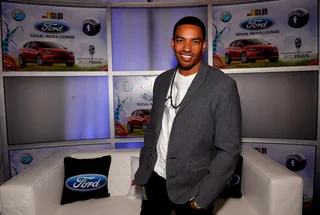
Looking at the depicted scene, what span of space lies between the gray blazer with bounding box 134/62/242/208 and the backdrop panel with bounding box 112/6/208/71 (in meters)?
2.25

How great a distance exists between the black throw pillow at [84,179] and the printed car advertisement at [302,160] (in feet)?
7.46

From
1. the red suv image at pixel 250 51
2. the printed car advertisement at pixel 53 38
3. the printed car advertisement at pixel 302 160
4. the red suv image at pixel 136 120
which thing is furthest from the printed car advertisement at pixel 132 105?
the printed car advertisement at pixel 302 160

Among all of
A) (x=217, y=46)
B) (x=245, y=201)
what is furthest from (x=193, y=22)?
(x=217, y=46)

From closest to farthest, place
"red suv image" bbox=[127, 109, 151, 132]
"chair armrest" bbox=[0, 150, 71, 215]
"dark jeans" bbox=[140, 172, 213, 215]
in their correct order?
"dark jeans" bbox=[140, 172, 213, 215] < "chair armrest" bbox=[0, 150, 71, 215] < "red suv image" bbox=[127, 109, 151, 132]

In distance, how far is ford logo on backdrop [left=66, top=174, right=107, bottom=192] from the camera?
2580 millimetres

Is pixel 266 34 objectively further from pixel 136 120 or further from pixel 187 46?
pixel 187 46

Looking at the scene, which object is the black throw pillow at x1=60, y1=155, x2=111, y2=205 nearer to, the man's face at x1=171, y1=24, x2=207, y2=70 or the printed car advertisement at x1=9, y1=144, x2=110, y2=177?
the printed car advertisement at x1=9, y1=144, x2=110, y2=177

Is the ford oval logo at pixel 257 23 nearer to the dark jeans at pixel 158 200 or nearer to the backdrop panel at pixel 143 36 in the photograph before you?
the backdrop panel at pixel 143 36

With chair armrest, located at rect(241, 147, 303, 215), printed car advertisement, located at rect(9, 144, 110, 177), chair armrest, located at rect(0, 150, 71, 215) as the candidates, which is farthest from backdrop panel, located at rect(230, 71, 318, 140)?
printed car advertisement, located at rect(9, 144, 110, 177)

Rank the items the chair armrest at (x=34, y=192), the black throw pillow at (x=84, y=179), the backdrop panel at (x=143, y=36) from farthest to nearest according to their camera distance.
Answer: the backdrop panel at (x=143, y=36) → the black throw pillow at (x=84, y=179) → the chair armrest at (x=34, y=192)

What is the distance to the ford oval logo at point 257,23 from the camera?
3.57 m

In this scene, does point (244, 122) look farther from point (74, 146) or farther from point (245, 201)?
point (74, 146)

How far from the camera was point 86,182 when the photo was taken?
2615 mm

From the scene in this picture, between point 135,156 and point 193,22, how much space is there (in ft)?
5.39
